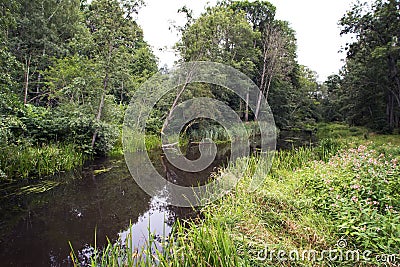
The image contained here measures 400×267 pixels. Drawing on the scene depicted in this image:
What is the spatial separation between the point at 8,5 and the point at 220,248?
6922mm

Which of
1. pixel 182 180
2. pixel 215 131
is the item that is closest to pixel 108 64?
pixel 182 180

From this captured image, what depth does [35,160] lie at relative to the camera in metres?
6.57

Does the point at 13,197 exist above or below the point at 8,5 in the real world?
below

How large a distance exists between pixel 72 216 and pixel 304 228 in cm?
378

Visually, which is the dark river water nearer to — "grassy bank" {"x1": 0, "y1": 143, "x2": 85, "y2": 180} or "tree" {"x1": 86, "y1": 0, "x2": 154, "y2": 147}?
"grassy bank" {"x1": 0, "y1": 143, "x2": 85, "y2": 180}

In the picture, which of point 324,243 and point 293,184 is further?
point 293,184

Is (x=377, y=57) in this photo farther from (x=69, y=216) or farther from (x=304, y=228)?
(x=69, y=216)

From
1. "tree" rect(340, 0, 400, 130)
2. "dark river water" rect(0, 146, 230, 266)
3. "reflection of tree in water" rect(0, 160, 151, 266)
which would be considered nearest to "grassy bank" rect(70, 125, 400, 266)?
"dark river water" rect(0, 146, 230, 266)

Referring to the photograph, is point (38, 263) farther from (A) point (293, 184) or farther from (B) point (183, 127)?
(B) point (183, 127)

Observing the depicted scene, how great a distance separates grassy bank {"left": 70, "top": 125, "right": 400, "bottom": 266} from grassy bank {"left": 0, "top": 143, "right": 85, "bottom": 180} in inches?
178

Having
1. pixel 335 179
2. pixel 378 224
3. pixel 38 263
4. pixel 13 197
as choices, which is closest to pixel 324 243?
pixel 378 224

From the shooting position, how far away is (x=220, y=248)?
2.18m

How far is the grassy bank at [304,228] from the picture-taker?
2188mm

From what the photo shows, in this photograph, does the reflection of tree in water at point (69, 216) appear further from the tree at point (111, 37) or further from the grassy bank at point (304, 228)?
the tree at point (111, 37)
